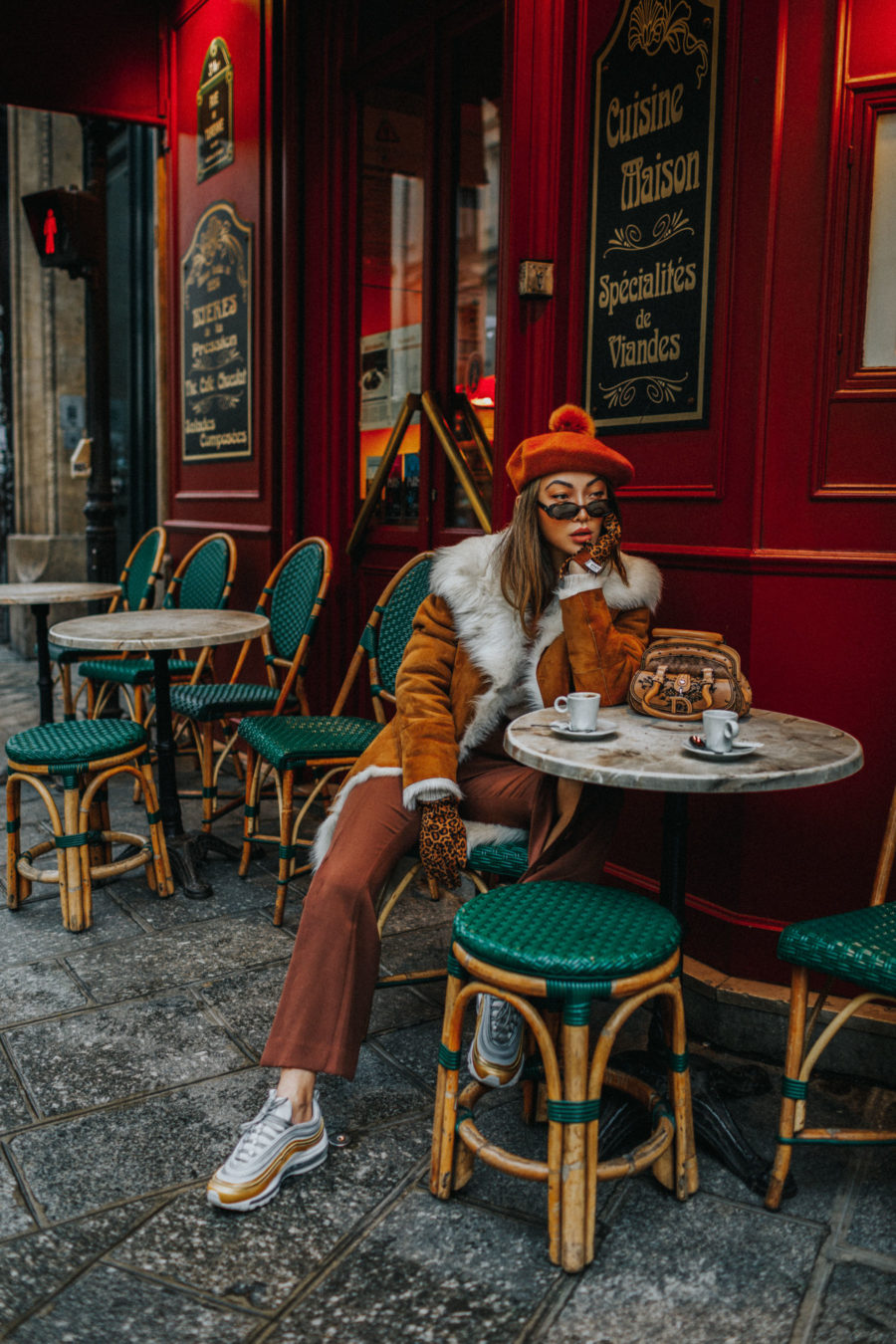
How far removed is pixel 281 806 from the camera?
136 inches

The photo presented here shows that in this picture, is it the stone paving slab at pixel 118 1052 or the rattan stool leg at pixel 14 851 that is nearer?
the stone paving slab at pixel 118 1052

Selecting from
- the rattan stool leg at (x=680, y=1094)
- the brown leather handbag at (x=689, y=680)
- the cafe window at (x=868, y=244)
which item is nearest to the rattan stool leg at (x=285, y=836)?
the brown leather handbag at (x=689, y=680)

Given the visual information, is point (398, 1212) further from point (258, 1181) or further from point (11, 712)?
point (11, 712)

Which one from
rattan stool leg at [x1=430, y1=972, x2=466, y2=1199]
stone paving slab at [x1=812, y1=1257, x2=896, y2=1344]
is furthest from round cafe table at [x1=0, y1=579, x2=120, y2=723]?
stone paving slab at [x1=812, y1=1257, x2=896, y2=1344]

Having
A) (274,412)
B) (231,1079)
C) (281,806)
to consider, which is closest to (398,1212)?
(231,1079)

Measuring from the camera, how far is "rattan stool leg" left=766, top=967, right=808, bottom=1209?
2.07m

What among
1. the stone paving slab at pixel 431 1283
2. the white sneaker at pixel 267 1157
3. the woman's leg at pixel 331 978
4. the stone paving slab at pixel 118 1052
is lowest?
the stone paving slab at pixel 118 1052

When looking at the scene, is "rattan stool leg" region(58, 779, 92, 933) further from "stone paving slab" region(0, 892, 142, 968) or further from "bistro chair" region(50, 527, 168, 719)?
"bistro chair" region(50, 527, 168, 719)

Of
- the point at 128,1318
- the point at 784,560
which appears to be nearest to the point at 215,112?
the point at 784,560

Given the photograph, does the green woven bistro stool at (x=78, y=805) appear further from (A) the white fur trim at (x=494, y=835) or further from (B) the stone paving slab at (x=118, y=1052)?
(A) the white fur trim at (x=494, y=835)

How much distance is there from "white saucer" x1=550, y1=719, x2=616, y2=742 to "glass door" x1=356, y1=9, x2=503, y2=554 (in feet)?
6.23

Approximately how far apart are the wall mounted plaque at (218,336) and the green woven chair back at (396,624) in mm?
1975

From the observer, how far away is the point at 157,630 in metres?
3.79

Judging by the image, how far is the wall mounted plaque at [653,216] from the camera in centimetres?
279
